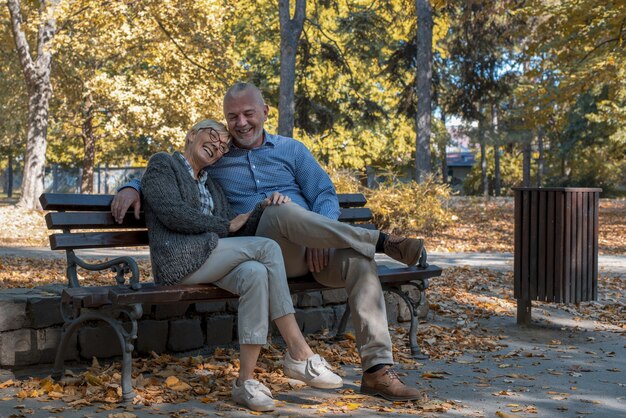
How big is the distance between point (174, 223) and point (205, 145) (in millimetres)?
614

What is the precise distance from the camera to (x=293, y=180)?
5.44 m

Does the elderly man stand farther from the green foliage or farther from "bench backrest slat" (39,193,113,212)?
the green foliage

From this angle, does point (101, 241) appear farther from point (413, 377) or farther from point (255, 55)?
point (255, 55)

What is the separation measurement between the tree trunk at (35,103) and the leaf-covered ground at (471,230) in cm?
142

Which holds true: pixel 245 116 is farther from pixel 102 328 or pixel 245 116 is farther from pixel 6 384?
pixel 6 384

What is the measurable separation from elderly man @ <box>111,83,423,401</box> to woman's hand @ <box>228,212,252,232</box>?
12 cm

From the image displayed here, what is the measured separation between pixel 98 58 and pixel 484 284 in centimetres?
2231

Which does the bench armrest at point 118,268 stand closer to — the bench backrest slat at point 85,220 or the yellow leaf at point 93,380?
the bench backrest slat at point 85,220

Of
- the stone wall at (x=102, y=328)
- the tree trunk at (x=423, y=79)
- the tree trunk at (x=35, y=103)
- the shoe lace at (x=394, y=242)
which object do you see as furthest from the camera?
the tree trunk at (x=35, y=103)

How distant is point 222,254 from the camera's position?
179 inches

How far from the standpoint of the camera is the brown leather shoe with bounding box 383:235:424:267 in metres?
5.15

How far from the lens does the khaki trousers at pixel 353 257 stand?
4.50 m

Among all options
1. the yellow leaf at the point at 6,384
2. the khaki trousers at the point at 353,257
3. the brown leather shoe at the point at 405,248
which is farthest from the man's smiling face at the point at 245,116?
the yellow leaf at the point at 6,384

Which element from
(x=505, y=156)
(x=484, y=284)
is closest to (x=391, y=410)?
(x=484, y=284)
